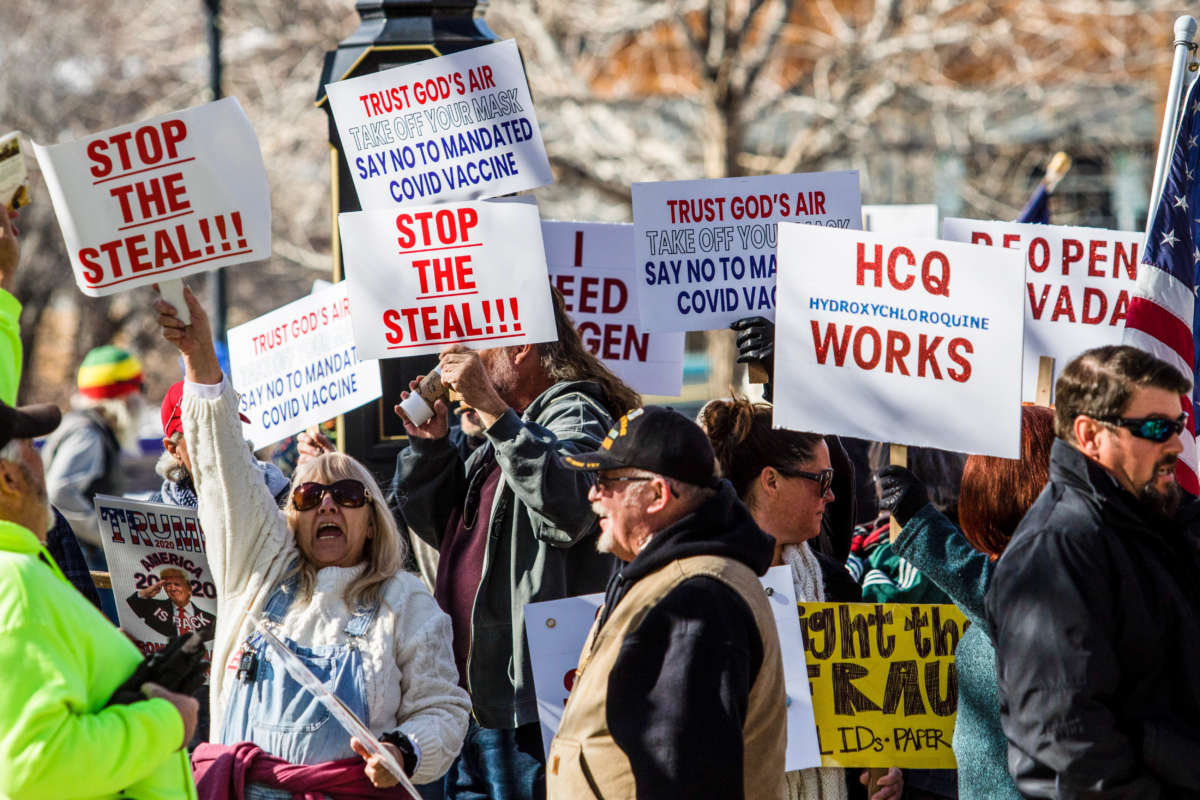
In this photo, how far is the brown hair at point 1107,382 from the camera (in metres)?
3.63

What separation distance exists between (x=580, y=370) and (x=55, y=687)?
259 centimetres

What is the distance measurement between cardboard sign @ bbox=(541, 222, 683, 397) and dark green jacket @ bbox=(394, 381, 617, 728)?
1.43 metres

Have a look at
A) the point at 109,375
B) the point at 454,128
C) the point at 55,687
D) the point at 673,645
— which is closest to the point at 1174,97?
the point at 454,128

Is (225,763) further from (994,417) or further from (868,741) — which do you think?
(994,417)

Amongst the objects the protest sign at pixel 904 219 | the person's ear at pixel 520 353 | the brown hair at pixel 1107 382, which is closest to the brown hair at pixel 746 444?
the person's ear at pixel 520 353

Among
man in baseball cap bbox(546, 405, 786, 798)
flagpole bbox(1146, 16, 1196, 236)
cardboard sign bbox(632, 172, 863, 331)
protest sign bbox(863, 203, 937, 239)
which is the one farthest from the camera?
protest sign bbox(863, 203, 937, 239)

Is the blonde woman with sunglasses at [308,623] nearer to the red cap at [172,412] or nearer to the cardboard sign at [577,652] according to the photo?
the cardboard sign at [577,652]

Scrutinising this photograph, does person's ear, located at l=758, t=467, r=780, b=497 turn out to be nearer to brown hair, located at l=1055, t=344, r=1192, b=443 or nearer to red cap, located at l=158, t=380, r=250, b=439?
brown hair, located at l=1055, t=344, r=1192, b=443

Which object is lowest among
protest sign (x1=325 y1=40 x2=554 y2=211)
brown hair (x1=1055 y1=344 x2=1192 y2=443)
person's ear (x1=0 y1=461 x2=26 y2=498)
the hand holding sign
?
brown hair (x1=1055 y1=344 x2=1192 y2=443)

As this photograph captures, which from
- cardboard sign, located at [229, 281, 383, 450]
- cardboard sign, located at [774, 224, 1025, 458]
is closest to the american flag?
cardboard sign, located at [774, 224, 1025, 458]

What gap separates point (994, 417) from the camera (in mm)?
4391

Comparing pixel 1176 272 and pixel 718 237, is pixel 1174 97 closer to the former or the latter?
pixel 1176 272

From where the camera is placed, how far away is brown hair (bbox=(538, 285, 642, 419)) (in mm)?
5188

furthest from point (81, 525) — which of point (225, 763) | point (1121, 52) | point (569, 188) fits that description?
point (1121, 52)
